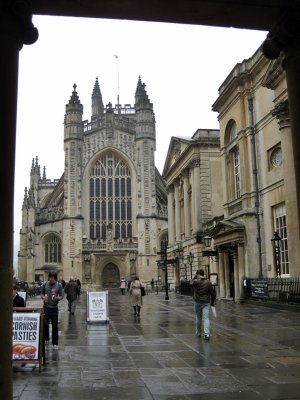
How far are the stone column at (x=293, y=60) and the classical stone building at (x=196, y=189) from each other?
31.4 meters

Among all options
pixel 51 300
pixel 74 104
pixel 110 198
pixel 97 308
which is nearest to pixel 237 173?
pixel 97 308

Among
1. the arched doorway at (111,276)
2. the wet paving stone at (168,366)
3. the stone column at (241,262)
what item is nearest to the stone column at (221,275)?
the stone column at (241,262)

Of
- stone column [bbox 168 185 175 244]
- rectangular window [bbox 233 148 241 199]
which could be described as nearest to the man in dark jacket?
rectangular window [bbox 233 148 241 199]

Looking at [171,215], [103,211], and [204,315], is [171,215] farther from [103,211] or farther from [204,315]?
[204,315]

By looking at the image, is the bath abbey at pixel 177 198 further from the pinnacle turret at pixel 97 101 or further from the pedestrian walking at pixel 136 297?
the pedestrian walking at pixel 136 297

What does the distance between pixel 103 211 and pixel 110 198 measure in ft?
6.50

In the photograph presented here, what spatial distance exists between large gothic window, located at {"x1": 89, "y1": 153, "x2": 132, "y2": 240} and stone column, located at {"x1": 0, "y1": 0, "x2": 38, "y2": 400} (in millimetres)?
59777

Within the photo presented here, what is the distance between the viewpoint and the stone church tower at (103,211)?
6291 centimetres

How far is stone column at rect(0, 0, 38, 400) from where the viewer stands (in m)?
4.43

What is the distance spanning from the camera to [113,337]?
1269cm

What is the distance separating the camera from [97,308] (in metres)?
16.5

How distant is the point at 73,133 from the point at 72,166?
4.50 metres

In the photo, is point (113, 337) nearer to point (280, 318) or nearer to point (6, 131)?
point (280, 318)

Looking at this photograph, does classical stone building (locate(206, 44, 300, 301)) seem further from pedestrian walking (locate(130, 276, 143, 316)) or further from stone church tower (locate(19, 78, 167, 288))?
stone church tower (locate(19, 78, 167, 288))
